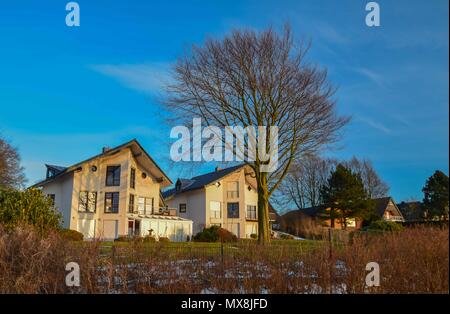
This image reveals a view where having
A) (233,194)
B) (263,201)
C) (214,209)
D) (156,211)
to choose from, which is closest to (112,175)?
(156,211)

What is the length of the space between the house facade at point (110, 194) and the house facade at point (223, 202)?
7.33 meters

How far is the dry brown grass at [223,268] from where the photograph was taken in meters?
7.22

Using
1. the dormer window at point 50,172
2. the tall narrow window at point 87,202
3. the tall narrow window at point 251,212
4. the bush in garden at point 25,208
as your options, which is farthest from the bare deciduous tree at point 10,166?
the bush in garden at point 25,208

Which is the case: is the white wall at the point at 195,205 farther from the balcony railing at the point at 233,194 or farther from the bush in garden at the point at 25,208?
the bush in garden at the point at 25,208

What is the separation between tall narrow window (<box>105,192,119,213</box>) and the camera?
3656 centimetres

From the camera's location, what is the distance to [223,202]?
47.5 m

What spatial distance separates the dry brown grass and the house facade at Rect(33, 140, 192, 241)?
26718 millimetres

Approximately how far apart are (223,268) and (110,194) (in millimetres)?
30910

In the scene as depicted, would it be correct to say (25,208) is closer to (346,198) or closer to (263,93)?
(263,93)

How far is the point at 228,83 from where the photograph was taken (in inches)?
906
